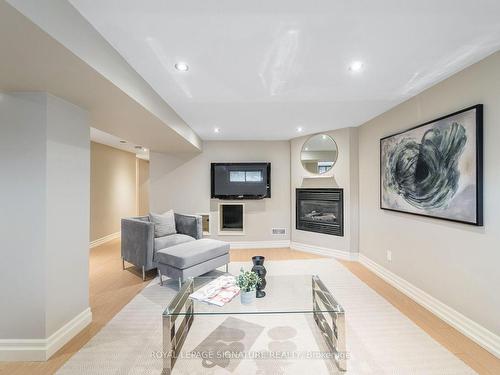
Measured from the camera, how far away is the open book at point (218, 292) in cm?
191

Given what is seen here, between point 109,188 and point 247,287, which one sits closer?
point 247,287

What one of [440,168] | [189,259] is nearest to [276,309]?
[189,259]

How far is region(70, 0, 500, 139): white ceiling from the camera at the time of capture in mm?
1331

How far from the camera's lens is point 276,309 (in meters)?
1.80

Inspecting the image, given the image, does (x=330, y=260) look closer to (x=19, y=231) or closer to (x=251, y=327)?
(x=251, y=327)

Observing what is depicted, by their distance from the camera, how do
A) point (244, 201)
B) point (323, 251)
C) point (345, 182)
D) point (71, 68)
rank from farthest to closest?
point (244, 201)
point (323, 251)
point (345, 182)
point (71, 68)

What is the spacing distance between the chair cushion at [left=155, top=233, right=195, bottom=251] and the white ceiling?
1.86 metres

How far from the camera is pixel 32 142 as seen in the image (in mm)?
1765

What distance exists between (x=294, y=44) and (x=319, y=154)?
9.52 feet

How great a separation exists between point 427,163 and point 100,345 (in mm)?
3363

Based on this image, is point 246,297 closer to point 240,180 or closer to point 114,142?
→ point 240,180

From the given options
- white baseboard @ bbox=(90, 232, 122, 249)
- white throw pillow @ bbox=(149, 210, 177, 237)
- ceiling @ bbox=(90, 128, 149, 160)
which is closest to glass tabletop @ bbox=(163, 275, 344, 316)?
white throw pillow @ bbox=(149, 210, 177, 237)

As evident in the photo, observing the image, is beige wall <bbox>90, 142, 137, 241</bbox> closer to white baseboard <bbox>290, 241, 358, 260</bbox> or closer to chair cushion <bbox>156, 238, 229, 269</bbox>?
chair cushion <bbox>156, 238, 229, 269</bbox>

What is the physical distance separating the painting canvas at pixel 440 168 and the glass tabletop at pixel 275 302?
4.48 ft
